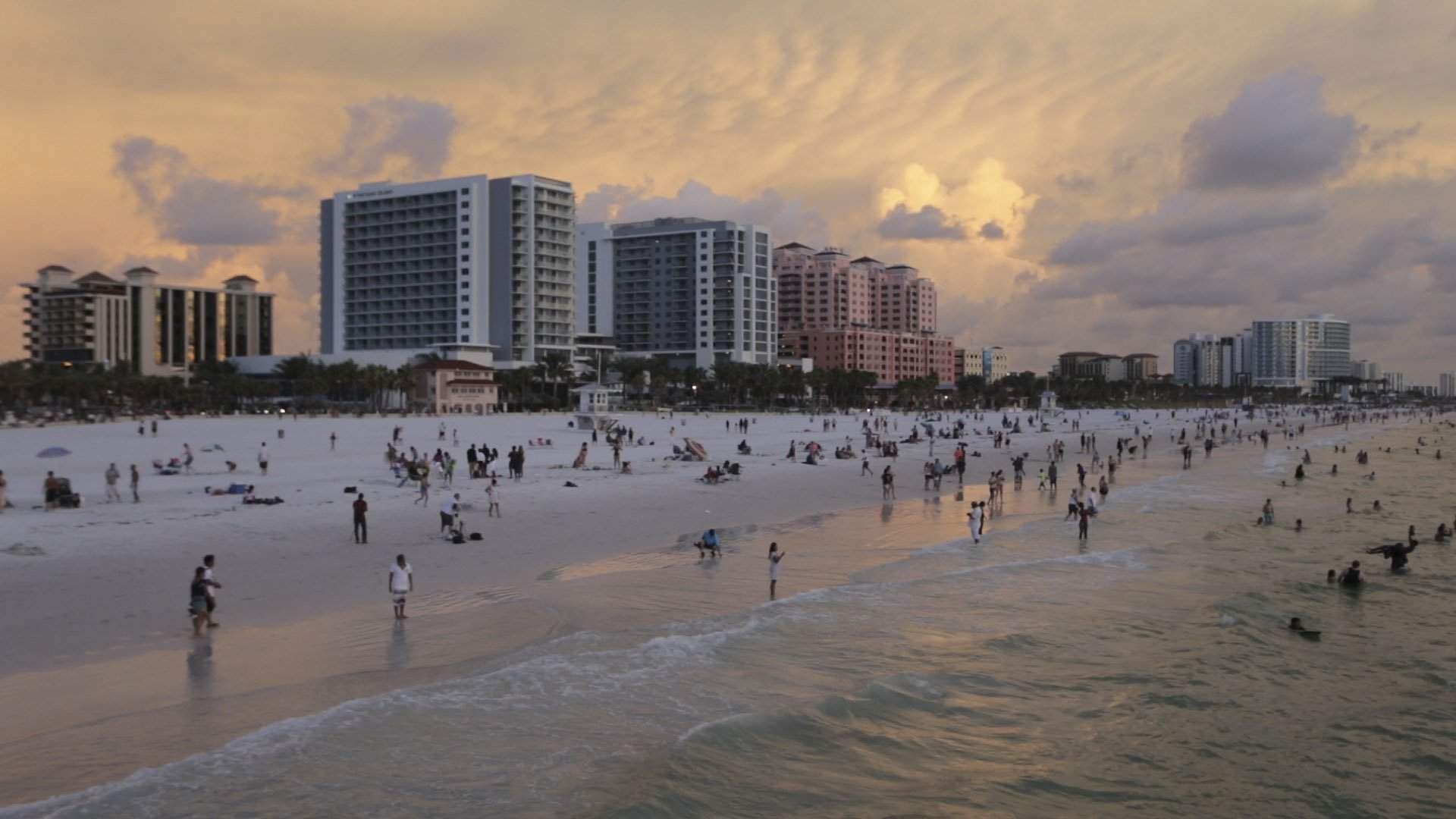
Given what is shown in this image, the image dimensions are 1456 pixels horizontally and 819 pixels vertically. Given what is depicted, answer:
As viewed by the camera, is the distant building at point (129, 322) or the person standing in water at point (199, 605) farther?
the distant building at point (129, 322)

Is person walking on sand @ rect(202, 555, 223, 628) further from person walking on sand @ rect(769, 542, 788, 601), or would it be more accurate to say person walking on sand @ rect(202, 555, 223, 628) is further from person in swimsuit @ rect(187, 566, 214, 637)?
person walking on sand @ rect(769, 542, 788, 601)

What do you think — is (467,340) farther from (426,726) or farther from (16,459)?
(426,726)

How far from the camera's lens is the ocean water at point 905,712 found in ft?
33.0

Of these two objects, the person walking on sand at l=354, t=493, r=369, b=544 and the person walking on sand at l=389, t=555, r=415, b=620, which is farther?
the person walking on sand at l=354, t=493, r=369, b=544

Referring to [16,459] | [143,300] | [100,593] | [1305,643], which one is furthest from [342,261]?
[1305,643]

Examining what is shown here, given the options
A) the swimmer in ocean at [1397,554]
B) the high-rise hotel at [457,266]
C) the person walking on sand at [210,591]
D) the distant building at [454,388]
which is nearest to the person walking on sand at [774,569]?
the person walking on sand at [210,591]

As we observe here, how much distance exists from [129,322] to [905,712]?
160062mm

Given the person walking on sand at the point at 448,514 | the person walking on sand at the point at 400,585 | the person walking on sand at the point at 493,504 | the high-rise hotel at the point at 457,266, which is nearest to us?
the person walking on sand at the point at 400,585

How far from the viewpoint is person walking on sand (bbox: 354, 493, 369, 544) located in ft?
73.3

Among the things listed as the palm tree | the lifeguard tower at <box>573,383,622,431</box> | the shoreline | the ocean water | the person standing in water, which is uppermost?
the palm tree

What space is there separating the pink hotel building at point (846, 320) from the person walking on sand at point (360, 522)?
151 m

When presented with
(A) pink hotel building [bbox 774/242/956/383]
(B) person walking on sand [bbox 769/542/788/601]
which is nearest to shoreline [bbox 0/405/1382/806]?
(B) person walking on sand [bbox 769/542/788/601]

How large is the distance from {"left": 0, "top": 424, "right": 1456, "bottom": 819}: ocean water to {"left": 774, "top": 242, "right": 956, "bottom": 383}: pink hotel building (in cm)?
15146

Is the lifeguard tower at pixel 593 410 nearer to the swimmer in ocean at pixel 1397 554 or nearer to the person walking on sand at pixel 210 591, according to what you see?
the swimmer in ocean at pixel 1397 554
